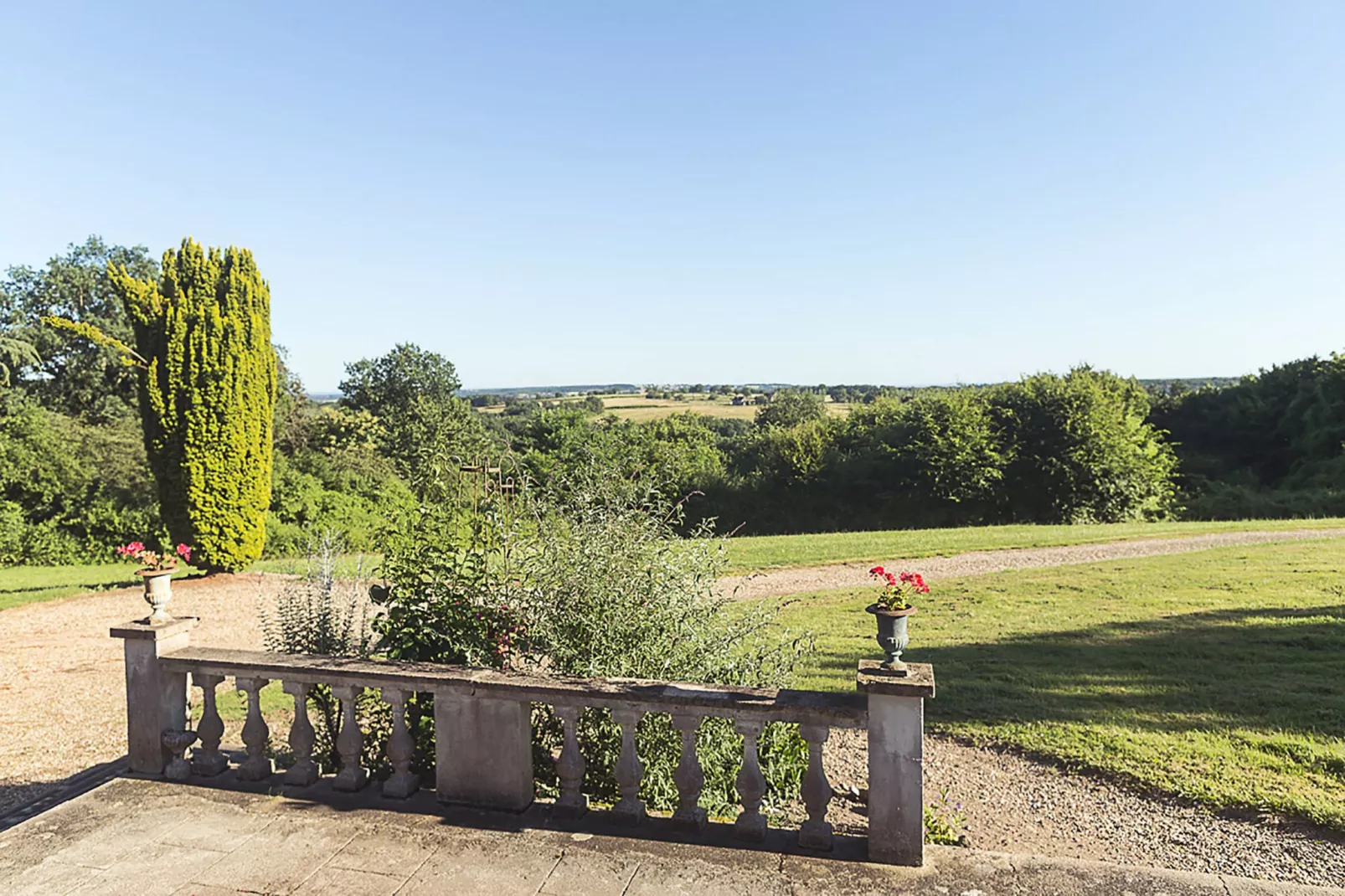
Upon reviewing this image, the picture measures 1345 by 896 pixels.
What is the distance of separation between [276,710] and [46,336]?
29.9m

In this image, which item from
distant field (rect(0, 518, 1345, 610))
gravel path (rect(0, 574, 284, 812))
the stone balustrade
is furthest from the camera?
distant field (rect(0, 518, 1345, 610))

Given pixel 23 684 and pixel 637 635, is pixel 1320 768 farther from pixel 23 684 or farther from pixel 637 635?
pixel 23 684

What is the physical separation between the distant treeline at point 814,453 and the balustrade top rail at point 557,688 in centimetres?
1296

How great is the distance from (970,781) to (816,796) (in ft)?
7.87

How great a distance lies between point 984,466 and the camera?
25000 millimetres

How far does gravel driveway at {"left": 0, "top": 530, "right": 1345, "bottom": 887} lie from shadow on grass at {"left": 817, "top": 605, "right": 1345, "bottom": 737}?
41.4 inches

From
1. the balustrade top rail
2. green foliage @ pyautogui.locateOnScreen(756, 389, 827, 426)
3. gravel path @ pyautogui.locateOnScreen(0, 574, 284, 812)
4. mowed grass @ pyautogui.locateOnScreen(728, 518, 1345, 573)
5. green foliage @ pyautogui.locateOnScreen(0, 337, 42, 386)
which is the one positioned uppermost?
green foliage @ pyautogui.locateOnScreen(0, 337, 42, 386)

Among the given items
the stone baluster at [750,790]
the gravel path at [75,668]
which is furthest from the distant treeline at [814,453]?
the stone baluster at [750,790]

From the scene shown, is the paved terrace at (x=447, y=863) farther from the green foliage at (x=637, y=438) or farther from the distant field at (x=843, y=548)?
the green foliage at (x=637, y=438)

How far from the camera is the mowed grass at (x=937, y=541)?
15609mm

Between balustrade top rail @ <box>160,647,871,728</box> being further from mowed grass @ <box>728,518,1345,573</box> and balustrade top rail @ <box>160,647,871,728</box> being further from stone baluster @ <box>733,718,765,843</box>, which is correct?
mowed grass @ <box>728,518,1345,573</box>

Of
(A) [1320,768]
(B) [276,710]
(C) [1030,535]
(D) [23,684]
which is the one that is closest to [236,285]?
(D) [23,684]

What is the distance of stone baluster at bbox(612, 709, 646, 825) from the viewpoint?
11.8 feet

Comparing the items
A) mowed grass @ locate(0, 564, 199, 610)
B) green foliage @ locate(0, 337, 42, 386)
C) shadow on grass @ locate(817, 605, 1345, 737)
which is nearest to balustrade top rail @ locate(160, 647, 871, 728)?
shadow on grass @ locate(817, 605, 1345, 737)
